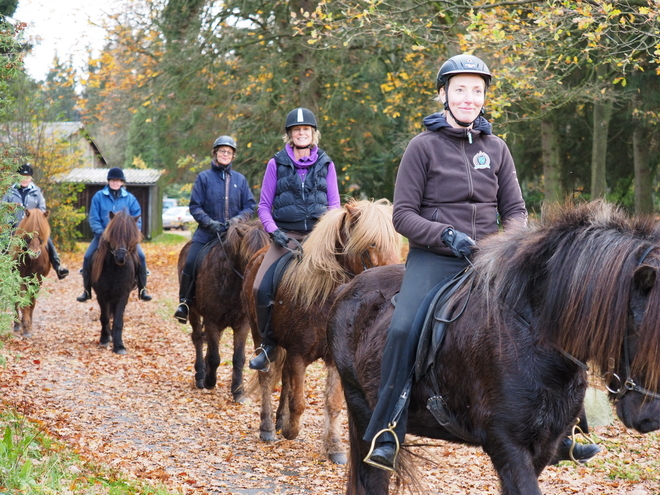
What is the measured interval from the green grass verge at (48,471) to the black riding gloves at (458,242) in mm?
2817

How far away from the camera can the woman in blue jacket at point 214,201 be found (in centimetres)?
1016

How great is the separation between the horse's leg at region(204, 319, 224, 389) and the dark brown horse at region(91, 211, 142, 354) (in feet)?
9.67

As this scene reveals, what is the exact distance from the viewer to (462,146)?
430cm

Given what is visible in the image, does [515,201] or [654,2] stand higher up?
[654,2]

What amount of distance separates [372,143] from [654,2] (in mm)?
15532

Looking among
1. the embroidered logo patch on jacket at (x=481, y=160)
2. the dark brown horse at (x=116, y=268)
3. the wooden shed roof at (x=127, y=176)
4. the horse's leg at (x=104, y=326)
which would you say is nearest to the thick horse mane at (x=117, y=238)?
the dark brown horse at (x=116, y=268)

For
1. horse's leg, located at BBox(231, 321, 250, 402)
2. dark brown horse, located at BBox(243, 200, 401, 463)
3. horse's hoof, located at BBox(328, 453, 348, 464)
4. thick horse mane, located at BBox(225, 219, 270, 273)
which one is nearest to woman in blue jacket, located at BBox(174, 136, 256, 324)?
thick horse mane, located at BBox(225, 219, 270, 273)

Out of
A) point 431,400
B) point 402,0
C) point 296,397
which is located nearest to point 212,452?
point 296,397

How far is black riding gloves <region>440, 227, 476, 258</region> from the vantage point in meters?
3.97

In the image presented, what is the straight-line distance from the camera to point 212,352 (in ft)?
32.1

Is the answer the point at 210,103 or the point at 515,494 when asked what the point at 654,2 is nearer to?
the point at 515,494

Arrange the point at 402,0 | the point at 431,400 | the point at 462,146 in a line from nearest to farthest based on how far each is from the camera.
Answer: the point at 431,400 → the point at 462,146 → the point at 402,0

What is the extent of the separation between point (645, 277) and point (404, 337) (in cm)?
134

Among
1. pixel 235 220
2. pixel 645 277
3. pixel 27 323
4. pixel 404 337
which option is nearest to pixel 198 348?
pixel 235 220
